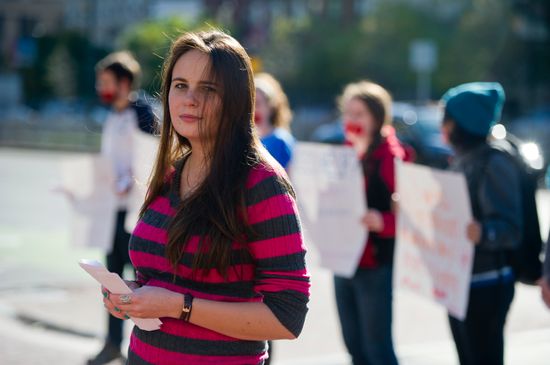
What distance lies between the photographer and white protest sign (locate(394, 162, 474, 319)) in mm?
4238

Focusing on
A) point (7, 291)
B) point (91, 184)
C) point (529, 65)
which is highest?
point (529, 65)

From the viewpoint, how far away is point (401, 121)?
23.1 meters

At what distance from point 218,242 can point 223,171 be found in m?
0.19

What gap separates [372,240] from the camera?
197 inches

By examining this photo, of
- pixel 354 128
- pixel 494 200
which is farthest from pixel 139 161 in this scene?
pixel 494 200

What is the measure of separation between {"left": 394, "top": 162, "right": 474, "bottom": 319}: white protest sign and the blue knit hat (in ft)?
0.75

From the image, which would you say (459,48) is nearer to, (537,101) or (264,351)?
(537,101)

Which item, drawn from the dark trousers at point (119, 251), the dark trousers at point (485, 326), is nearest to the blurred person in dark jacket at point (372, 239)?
the dark trousers at point (485, 326)

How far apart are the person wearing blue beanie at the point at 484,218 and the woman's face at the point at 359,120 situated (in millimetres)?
657

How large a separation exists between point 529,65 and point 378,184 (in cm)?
5041

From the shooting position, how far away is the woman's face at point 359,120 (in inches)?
195

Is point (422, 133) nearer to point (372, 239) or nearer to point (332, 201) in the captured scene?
point (332, 201)

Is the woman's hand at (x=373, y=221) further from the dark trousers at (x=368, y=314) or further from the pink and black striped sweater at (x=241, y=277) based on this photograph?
the pink and black striped sweater at (x=241, y=277)

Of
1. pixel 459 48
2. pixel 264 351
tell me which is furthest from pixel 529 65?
pixel 264 351
